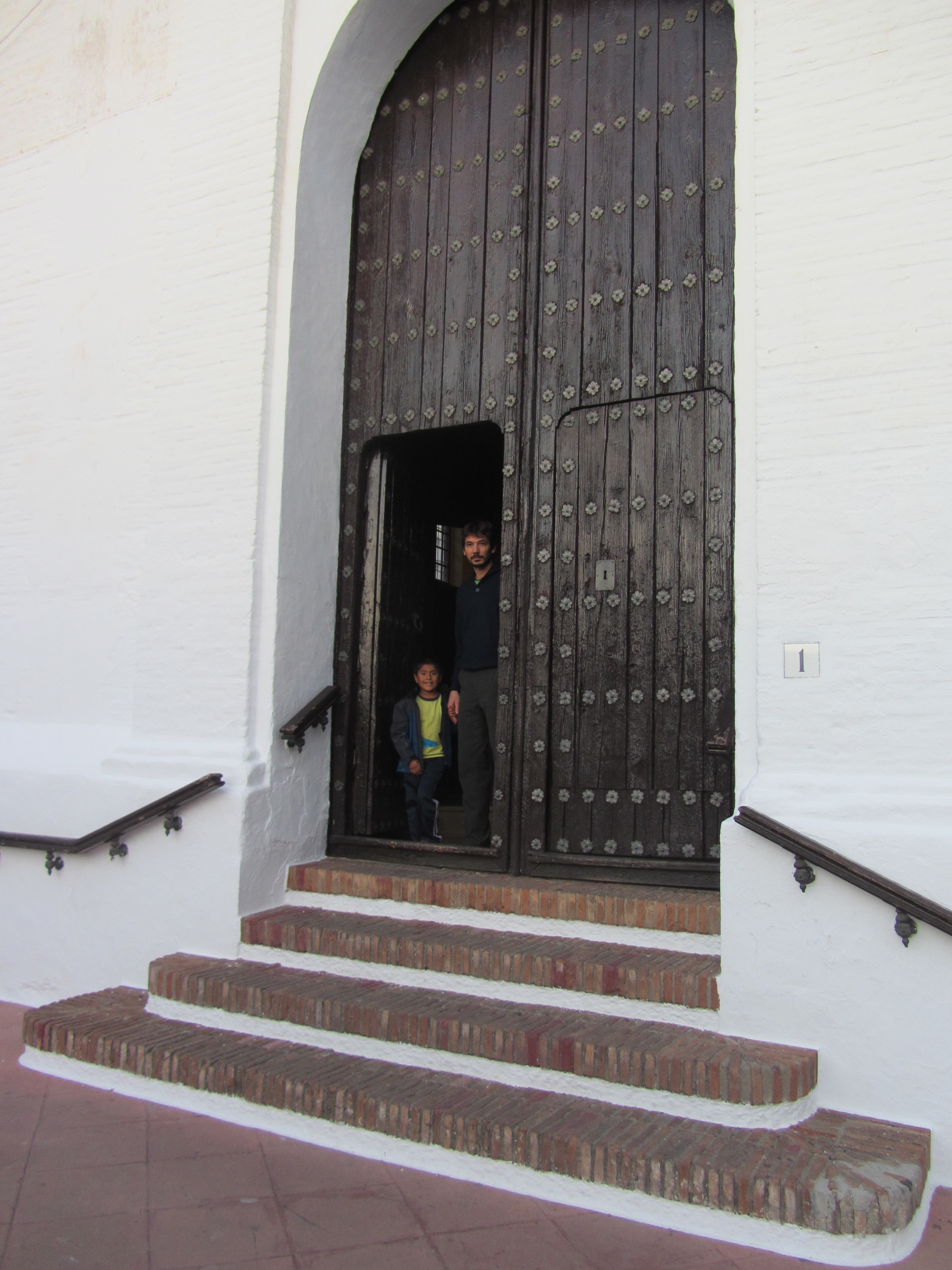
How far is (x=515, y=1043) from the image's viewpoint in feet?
10.7

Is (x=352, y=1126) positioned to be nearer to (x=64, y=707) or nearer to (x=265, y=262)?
(x=64, y=707)

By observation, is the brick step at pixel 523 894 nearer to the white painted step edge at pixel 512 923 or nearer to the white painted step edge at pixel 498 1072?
the white painted step edge at pixel 512 923

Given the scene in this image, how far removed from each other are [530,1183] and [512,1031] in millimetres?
482

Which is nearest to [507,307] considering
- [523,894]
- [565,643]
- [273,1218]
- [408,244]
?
[408,244]

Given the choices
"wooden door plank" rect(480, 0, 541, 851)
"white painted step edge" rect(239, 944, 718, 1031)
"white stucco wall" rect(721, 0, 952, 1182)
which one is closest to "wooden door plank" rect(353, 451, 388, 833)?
"wooden door plank" rect(480, 0, 541, 851)

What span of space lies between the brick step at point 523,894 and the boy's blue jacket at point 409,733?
0.58 meters

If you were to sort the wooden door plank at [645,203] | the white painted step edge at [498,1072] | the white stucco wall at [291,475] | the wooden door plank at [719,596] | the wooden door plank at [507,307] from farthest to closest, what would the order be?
1. the wooden door plank at [507,307]
2. the wooden door plank at [645,203]
3. the wooden door plank at [719,596]
4. the white stucco wall at [291,475]
5. the white painted step edge at [498,1072]

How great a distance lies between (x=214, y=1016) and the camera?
3904 millimetres

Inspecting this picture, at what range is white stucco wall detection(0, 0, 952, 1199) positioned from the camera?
10.7ft

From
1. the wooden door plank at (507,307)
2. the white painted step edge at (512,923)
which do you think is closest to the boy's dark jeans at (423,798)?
the wooden door plank at (507,307)

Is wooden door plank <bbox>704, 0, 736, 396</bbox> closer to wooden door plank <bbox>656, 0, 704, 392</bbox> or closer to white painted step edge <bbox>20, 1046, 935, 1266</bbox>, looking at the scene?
wooden door plank <bbox>656, 0, 704, 392</bbox>

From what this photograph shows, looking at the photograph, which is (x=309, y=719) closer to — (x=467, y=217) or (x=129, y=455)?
(x=129, y=455)

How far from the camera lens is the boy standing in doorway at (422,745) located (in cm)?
506

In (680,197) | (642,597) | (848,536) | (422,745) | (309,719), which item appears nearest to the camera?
(848,536)
